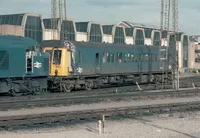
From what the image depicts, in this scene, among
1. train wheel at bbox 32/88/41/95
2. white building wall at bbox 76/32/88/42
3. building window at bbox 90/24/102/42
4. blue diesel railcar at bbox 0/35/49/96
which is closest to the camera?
blue diesel railcar at bbox 0/35/49/96

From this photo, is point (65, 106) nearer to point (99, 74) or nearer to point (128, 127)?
point (128, 127)

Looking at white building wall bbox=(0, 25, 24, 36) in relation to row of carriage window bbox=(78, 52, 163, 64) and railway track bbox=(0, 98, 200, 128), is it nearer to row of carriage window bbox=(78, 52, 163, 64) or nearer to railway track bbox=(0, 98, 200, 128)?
row of carriage window bbox=(78, 52, 163, 64)

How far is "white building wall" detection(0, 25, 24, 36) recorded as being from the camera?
2296 inches

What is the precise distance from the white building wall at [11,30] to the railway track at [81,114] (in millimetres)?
40171

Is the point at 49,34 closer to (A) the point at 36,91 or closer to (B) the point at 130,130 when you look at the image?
(A) the point at 36,91

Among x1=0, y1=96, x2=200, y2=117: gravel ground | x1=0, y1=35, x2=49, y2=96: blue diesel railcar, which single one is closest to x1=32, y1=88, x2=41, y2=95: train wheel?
x1=0, y1=35, x2=49, y2=96: blue diesel railcar

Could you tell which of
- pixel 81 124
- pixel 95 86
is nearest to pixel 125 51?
pixel 95 86

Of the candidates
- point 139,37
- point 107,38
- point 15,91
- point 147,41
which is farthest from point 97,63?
point 147,41

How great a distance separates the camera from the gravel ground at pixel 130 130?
13.4 meters

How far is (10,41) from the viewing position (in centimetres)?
2698

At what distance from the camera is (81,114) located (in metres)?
18.0

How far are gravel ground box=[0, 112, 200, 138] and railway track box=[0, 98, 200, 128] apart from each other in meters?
1.24

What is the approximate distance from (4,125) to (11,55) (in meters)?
12.3

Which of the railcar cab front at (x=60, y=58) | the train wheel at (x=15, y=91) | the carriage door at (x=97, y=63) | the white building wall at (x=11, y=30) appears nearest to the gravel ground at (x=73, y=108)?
the train wheel at (x=15, y=91)
